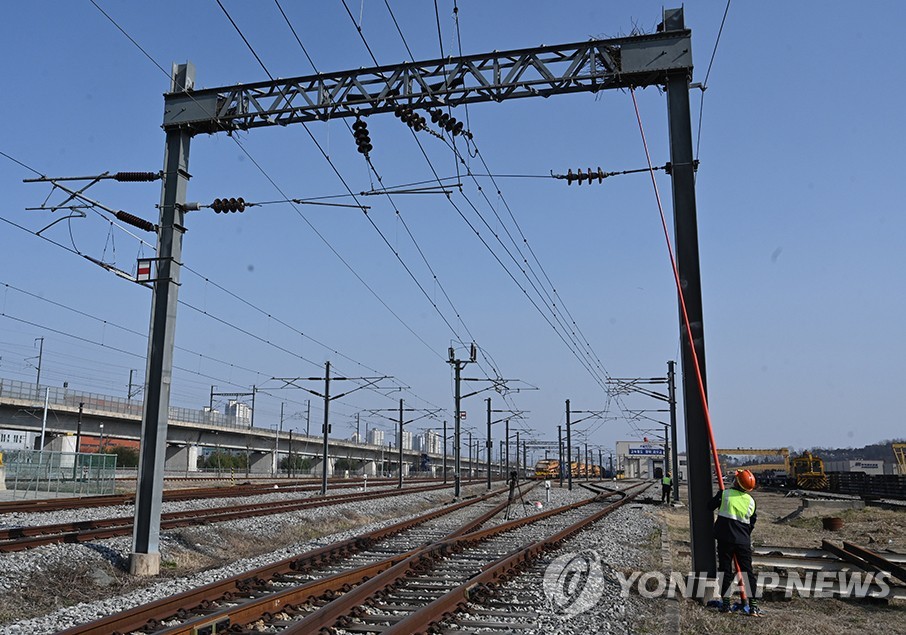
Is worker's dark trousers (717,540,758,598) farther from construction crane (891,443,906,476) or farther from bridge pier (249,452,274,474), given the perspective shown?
bridge pier (249,452,274,474)

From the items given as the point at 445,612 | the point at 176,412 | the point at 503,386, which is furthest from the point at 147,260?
the point at 176,412

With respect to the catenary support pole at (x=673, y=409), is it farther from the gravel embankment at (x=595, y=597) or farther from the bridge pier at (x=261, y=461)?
the bridge pier at (x=261, y=461)

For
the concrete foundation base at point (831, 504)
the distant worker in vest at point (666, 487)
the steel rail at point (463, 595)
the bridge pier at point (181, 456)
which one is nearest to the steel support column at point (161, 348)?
the steel rail at point (463, 595)

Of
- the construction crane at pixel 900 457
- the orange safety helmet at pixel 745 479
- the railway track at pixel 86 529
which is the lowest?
the railway track at pixel 86 529

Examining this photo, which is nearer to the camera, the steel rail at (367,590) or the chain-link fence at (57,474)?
the steel rail at (367,590)

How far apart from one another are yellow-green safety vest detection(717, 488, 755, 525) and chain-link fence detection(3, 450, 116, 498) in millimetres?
30181

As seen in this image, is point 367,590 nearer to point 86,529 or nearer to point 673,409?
Result: point 86,529

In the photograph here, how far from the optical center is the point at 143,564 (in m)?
13.1

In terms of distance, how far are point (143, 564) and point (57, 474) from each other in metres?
24.1

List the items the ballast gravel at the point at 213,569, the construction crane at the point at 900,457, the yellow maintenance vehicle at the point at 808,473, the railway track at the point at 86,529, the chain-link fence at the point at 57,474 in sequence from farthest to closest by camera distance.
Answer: the construction crane at the point at 900,457
the yellow maintenance vehicle at the point at 808,473
the chain-link fence at the point at 57,474
the railway track at the point at 86,529
the ballast gravel at the point at 213,569

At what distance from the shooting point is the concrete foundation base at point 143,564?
13.1 metres

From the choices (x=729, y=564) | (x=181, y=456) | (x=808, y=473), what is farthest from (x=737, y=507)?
(x=181, y=456)

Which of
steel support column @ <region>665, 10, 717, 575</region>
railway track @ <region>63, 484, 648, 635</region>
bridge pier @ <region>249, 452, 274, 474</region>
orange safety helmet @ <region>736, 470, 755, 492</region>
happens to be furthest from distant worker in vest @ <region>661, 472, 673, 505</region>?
bridge pier @ <region>249, 452, 274, 474</region>

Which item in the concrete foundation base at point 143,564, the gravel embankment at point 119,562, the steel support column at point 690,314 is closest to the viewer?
the gravel embankment at point 119,562
